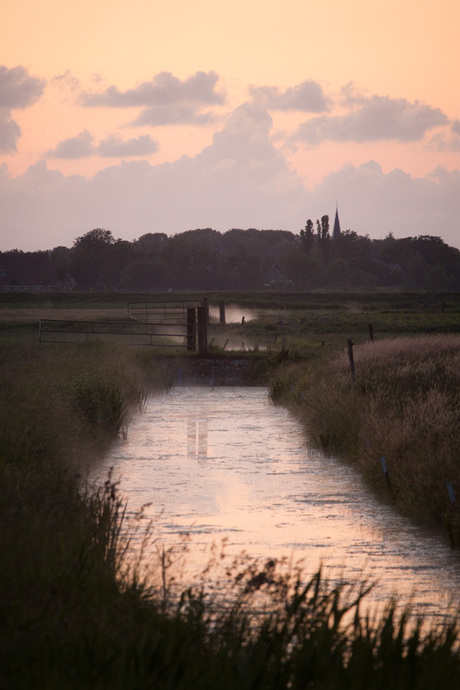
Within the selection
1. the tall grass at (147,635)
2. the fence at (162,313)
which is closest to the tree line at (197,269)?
the fence at (162,313)

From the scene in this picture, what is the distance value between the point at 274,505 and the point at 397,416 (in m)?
4.25

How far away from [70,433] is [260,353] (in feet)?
60.4

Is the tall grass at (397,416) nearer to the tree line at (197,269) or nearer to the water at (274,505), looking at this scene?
the water at (274,505)

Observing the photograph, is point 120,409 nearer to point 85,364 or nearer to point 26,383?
point 26,383

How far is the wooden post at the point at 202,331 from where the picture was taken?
34.1 meters

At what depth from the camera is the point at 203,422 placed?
23.0 metres

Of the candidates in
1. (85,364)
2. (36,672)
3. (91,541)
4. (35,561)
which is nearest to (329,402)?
(85,364)

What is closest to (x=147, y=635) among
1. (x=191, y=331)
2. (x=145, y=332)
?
(x=191, y=331)

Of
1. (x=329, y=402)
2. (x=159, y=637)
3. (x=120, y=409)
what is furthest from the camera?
(x=120, y=409)

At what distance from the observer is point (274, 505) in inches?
534

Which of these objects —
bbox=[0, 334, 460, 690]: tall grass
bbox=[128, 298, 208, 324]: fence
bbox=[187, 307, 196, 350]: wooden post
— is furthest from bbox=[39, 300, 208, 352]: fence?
bbox=[0, 334, 460, 690]: tall grass

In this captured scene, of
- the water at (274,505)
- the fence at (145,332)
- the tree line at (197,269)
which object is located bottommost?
the water at (274,505)

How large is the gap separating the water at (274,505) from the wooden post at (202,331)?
11198 millimetres

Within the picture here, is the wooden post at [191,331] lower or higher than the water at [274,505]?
higher
